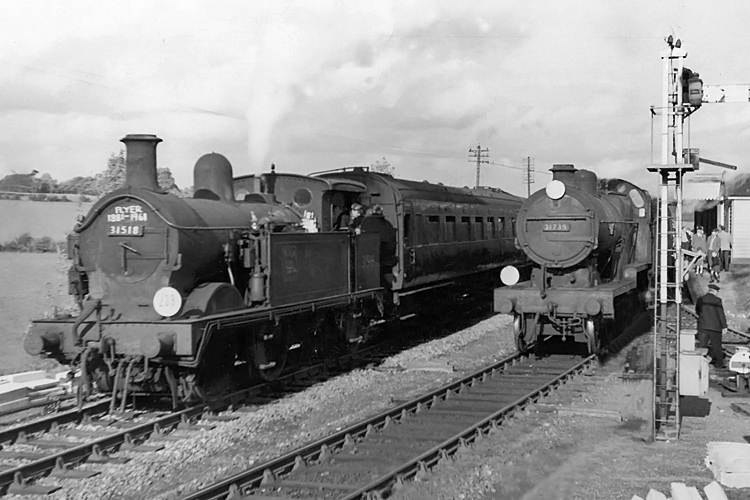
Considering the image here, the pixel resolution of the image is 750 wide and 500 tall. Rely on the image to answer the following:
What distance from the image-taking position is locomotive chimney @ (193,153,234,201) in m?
10.1

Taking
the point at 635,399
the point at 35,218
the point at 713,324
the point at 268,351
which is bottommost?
the point at 635,399

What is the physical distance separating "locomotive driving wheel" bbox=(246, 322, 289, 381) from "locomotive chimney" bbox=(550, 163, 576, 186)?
214 inches

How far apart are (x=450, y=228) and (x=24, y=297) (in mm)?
13274

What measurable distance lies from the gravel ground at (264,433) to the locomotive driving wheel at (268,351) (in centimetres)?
52

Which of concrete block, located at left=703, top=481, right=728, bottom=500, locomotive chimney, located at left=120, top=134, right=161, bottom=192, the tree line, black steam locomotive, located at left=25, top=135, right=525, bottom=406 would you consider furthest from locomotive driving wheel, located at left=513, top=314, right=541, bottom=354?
the tree line

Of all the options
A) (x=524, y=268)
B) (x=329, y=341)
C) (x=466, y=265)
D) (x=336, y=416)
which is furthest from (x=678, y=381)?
(x=524, y=268)

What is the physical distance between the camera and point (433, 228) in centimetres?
1517

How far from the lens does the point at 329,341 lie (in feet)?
39.5

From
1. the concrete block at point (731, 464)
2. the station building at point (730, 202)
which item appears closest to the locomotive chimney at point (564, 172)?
the concrete block at point (731, 464)

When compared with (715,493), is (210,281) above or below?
→ above

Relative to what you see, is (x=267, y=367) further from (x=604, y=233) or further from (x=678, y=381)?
(x=604, y=233)

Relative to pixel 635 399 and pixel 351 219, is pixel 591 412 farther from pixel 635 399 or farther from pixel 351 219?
pixel 351 219

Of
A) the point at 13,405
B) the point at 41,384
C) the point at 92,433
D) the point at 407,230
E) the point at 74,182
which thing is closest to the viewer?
the point at 92,433

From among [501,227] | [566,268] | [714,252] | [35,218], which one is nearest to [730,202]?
[714,252]
